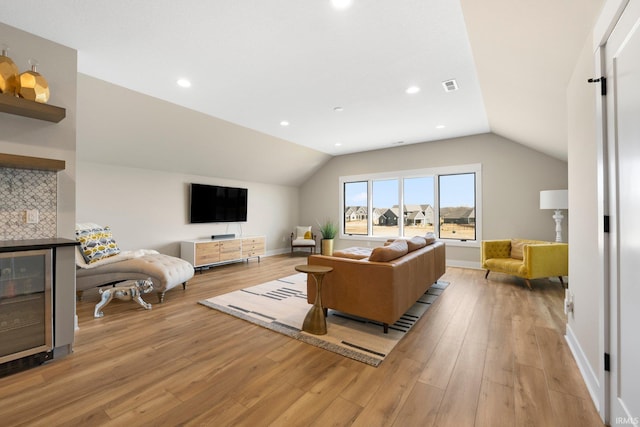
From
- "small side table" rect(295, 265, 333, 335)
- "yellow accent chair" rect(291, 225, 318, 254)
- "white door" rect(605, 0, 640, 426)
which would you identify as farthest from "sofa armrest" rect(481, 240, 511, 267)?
"yellow accent chair" rect(291, 225, 318, 254)

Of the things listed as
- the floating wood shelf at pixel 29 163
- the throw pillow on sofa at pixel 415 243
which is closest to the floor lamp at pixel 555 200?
the throw pillow on sofa at pixel 415 243

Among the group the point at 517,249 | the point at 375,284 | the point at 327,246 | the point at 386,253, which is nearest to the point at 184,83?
the point at 386,253

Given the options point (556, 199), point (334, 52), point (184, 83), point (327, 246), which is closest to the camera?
point (334, 52)

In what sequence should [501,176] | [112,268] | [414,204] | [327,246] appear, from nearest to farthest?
[112,268] → [501,176] → [414,204] → [327,246]

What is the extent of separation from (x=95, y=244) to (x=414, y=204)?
5.92 metres

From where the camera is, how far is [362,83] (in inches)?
128

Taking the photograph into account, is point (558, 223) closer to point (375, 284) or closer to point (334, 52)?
point (375, 284)

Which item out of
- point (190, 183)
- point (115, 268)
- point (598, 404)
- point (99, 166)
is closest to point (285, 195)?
point (190, 183)

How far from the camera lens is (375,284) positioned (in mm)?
2611

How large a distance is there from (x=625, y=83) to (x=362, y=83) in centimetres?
235

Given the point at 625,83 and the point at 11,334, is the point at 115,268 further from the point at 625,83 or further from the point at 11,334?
the point at 625,83

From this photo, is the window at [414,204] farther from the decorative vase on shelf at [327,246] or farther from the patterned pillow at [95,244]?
the patterned pillow at [95,244]

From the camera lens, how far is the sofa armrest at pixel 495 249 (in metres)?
4.77

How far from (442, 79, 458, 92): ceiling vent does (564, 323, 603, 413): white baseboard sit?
2702 mm
